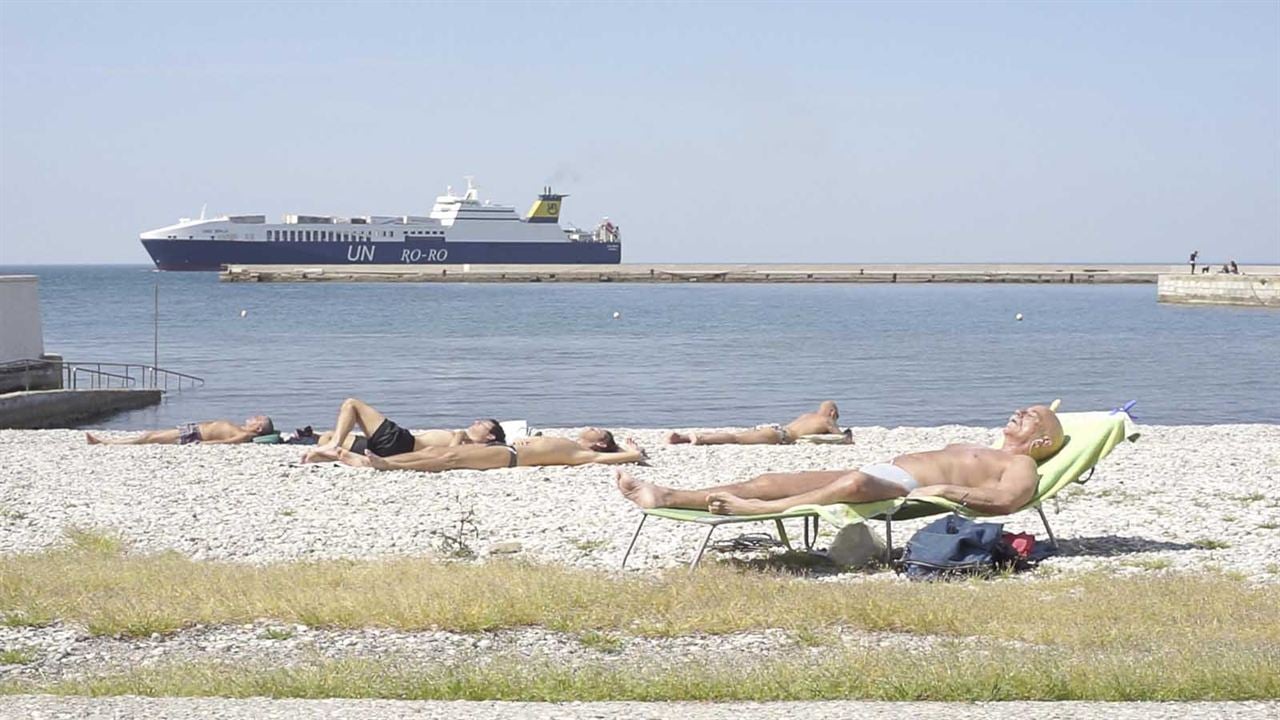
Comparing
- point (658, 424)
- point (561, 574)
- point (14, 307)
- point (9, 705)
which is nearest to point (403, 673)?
point (9, 705)

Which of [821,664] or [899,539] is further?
[899,539]

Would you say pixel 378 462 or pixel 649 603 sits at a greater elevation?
pixel 649 603

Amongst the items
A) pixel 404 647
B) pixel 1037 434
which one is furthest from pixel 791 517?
pixel 404 647

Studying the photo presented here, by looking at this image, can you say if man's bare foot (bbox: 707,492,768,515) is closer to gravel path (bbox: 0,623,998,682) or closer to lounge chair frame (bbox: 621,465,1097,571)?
lounge chair frame (bbox: 621,465,1097,571)

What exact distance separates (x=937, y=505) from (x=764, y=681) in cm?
283

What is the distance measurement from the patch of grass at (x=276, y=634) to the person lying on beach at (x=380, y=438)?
5.73 metres

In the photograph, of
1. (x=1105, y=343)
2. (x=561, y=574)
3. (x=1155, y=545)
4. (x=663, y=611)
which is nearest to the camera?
(x=663, y=611)

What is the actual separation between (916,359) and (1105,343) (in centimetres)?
873

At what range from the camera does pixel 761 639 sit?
5.47 meters

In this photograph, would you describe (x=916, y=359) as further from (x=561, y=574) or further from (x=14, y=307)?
(x=561, y=574)

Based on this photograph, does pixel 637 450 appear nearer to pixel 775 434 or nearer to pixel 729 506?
pixel 775 434

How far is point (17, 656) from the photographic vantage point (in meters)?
5.18

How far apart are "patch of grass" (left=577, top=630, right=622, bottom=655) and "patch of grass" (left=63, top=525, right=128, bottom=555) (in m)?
3.45

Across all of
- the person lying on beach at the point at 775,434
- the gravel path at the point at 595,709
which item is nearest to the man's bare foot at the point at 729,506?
the gravel path at the point at 595,709
